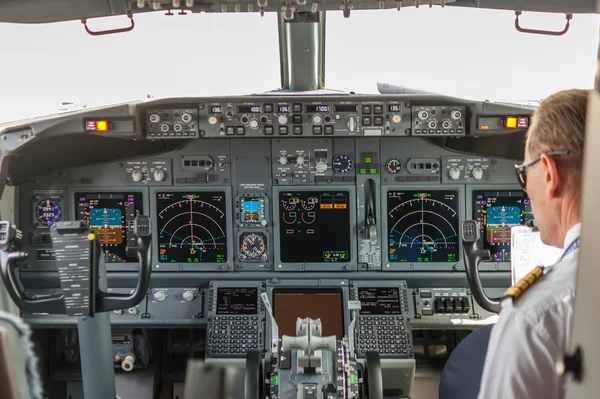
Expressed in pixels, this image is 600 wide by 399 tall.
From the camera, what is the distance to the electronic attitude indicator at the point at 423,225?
435 centimetres

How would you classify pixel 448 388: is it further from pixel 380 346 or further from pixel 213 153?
Answer: pixel 213 153

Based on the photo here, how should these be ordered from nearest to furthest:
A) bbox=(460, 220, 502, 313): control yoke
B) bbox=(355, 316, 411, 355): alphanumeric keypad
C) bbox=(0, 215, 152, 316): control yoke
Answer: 1. bbox=(0, 215, 152, 316): control yoke
2. bbox=(460, 220, 502, 313): control yoke
3. bbox=(355, 316, 411, 355): alphanumeric keypad

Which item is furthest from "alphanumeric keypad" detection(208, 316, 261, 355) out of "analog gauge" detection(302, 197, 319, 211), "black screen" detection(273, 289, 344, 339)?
"analog gauge" detection(302, 197, 319, 211)

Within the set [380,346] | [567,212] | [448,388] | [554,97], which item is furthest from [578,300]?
[380,346]

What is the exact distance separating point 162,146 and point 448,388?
247cm

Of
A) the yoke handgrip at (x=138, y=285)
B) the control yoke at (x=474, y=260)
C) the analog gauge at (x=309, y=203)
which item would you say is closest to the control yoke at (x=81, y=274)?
the yoke handgrip at (x=138, y=285)

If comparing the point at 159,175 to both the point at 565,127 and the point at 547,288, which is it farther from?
the point at 547,288

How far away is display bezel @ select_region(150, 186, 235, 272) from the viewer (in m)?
4.38

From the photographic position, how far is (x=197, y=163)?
4.38 metres

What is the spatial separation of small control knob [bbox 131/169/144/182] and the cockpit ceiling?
171cm

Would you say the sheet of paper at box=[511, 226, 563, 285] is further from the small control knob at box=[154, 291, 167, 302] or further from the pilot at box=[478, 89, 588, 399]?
the small control knob at box=[154, 291, 167, 302]

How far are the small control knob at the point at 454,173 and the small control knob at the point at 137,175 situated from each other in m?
1.98

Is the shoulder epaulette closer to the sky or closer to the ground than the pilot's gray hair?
closer to the ground

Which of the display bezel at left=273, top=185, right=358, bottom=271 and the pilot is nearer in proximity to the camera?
the pilot
